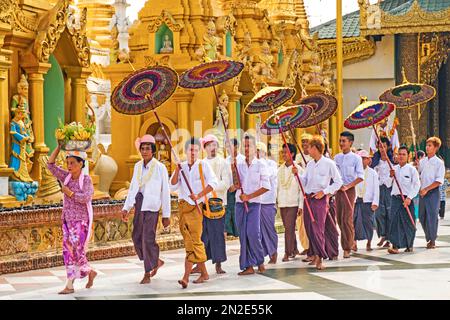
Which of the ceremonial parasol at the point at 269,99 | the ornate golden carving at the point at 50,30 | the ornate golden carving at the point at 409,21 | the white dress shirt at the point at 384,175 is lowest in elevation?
the white dress shirt at the point at 384,175

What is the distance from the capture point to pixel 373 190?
54.2ft

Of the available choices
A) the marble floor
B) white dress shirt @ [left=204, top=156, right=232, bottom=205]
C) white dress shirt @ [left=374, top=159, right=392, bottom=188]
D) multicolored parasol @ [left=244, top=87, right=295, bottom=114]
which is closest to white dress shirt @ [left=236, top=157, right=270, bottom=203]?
white dress shirt @ [left=204, top=156, right=232, bottom=205]

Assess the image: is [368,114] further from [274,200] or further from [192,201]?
[192,201]

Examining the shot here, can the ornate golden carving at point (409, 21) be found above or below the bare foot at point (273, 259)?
above

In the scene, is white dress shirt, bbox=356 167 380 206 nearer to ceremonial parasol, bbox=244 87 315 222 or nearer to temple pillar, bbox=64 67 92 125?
ceremonial parasol, bbox=244 87 315 222

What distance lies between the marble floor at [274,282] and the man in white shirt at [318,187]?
1.43 ft

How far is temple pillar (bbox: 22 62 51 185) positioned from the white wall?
1836 centimetres

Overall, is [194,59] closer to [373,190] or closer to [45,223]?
[373,190]

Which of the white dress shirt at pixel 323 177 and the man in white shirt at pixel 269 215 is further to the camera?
the white dress shirt at pixel 323 177

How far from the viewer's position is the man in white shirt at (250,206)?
13.4 metres

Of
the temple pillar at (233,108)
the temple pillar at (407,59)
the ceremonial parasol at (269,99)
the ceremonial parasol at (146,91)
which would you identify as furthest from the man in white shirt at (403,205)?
the temple pillar at (407,59)

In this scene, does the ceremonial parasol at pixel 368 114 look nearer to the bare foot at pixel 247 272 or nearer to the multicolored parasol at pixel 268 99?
the multicolored parasol at pixel 268 99

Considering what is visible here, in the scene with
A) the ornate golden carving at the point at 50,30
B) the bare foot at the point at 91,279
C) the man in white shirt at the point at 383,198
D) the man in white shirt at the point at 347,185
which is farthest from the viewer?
the man in white shirt at the point at 383,198

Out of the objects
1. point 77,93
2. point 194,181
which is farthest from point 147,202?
point 77,93
